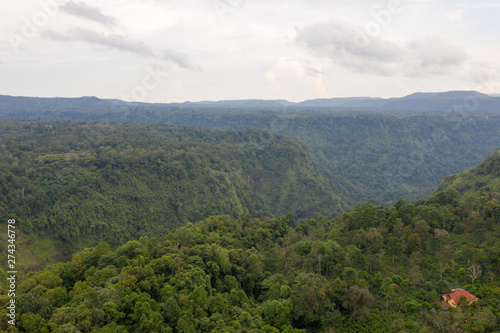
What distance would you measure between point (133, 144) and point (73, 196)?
125 ft

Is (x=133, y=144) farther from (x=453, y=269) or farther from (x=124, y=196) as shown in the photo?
(x=453, y=269)

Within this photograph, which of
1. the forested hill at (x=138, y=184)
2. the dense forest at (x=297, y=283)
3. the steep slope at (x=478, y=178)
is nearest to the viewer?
the dense forest at (x=297, y=283)

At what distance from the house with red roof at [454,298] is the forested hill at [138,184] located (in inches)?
2462

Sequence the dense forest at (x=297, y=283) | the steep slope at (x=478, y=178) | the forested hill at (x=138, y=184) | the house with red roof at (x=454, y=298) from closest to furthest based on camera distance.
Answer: the dense forest at (x=297, y=283)
the house with red roof at (x=454, y=298)
the steep slope at (x=478, y=178)
the forested hill at (x=138, y=184)

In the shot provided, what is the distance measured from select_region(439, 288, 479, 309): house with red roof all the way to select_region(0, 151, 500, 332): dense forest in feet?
1.71

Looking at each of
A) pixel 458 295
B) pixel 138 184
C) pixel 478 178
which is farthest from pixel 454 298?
pixel 138 184

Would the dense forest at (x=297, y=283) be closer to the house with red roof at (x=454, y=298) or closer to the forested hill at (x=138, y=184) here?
the house with red roof at (x=454, y=298)

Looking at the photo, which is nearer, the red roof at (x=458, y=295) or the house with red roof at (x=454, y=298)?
the house with red roof at (x=454, y=298)

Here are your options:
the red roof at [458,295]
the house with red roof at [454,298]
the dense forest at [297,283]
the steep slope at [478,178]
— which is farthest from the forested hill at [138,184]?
the red roof at [458,295]

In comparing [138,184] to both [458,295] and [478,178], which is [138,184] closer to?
[458,295]

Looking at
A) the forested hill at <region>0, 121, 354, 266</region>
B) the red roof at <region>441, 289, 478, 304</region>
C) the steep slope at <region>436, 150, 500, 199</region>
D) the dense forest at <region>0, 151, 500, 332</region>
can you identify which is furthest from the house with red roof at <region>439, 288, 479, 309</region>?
the forested hill at <region>0, 121, 354, 266</region>

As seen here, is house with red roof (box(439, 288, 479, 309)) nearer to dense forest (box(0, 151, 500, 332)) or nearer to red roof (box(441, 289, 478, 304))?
red roof (box(441, 289, 478, 304))

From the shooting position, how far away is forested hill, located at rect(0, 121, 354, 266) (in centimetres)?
6406

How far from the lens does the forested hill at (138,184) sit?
64062 millimetres
